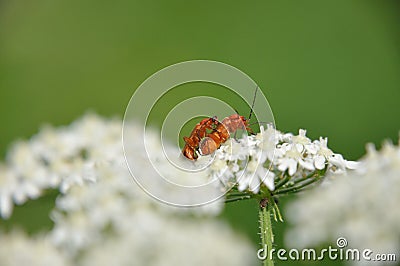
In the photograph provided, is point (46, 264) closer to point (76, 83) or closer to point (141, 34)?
point (76, 83)

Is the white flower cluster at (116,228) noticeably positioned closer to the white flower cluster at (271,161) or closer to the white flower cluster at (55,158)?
the white flower cluster at (55,158)

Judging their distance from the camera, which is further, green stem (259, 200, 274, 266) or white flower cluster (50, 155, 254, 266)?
white flower cluster (50, 155, 254, 266)

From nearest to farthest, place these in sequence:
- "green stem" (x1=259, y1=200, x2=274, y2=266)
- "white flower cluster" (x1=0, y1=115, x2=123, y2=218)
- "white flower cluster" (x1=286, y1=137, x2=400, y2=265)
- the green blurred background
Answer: "green stem" (x1=259, y1=200, x2=274, y2=266) < "white flower cluster" (x1=286, y1=137, x2=400, y2=265) < "white flower cluster" (x1=0, y1=115, x2=123, y2=218) < the green blurred background

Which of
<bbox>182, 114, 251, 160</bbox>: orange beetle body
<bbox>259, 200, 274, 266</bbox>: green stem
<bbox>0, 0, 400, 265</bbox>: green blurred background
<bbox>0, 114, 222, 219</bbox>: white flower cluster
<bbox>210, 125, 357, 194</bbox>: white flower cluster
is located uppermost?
<bbox>0, 0, 400, 265</bbox>: green blurred background

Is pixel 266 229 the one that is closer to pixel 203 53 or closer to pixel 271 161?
pixel 271 161

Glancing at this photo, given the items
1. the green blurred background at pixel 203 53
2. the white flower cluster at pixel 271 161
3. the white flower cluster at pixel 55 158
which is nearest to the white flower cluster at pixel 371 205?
the white flower cluster at pixel 271 161

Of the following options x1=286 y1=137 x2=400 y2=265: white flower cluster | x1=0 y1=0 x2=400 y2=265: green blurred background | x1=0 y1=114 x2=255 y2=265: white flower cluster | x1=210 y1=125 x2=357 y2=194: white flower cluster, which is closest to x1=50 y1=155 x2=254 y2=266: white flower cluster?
x1=0 y1=114 x2=255 y2=265: white flower cluster

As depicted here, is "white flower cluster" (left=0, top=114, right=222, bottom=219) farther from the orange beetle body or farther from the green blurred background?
the green blurred background

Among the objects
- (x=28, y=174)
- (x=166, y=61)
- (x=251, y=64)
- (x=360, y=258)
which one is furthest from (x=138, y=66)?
(x=360, y=258)
